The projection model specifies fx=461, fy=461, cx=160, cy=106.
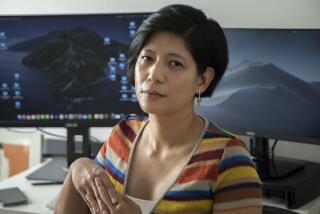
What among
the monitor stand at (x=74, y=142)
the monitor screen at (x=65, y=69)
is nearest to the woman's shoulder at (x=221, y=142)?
the monitor screen at (x=65, y=69)

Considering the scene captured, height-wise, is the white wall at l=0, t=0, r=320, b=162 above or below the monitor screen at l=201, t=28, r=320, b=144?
above

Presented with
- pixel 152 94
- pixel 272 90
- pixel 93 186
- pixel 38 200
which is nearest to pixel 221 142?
pixel 152 94

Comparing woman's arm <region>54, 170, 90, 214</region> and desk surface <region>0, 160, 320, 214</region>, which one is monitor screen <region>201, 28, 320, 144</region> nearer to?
desk surface <region>0, 160, 320, 214</region>

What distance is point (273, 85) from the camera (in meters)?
1.60

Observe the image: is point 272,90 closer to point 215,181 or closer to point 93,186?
point 215,181

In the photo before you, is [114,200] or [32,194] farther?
[32,194]

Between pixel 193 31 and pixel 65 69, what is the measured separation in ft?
2.51

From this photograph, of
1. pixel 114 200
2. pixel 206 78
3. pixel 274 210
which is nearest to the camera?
pixel 114 200

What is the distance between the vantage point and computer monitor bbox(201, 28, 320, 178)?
5.11 ft

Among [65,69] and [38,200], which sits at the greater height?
[65,69]

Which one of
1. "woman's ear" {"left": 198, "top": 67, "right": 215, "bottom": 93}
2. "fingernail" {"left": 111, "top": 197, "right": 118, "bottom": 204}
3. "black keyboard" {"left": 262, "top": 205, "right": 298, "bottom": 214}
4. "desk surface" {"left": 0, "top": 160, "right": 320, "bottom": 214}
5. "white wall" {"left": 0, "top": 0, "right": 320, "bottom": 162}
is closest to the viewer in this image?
"fingernail" {"left": 111, "top": 197, "right": 118, "bottom": 204}

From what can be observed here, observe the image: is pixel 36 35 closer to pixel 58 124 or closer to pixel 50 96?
pixel 50 96

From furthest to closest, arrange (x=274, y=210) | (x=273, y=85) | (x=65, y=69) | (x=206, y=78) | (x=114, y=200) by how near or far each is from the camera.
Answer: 1. (x=65, y=69)
2. (x=273, y=85)
3. (x=274, y=210)
4. (x=206, y=78)
5. (x=114, y=200)

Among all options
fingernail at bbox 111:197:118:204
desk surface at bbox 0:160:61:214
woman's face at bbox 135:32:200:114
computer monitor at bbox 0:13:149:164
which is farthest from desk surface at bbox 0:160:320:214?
woman's face at bbox 135:32:200:114
